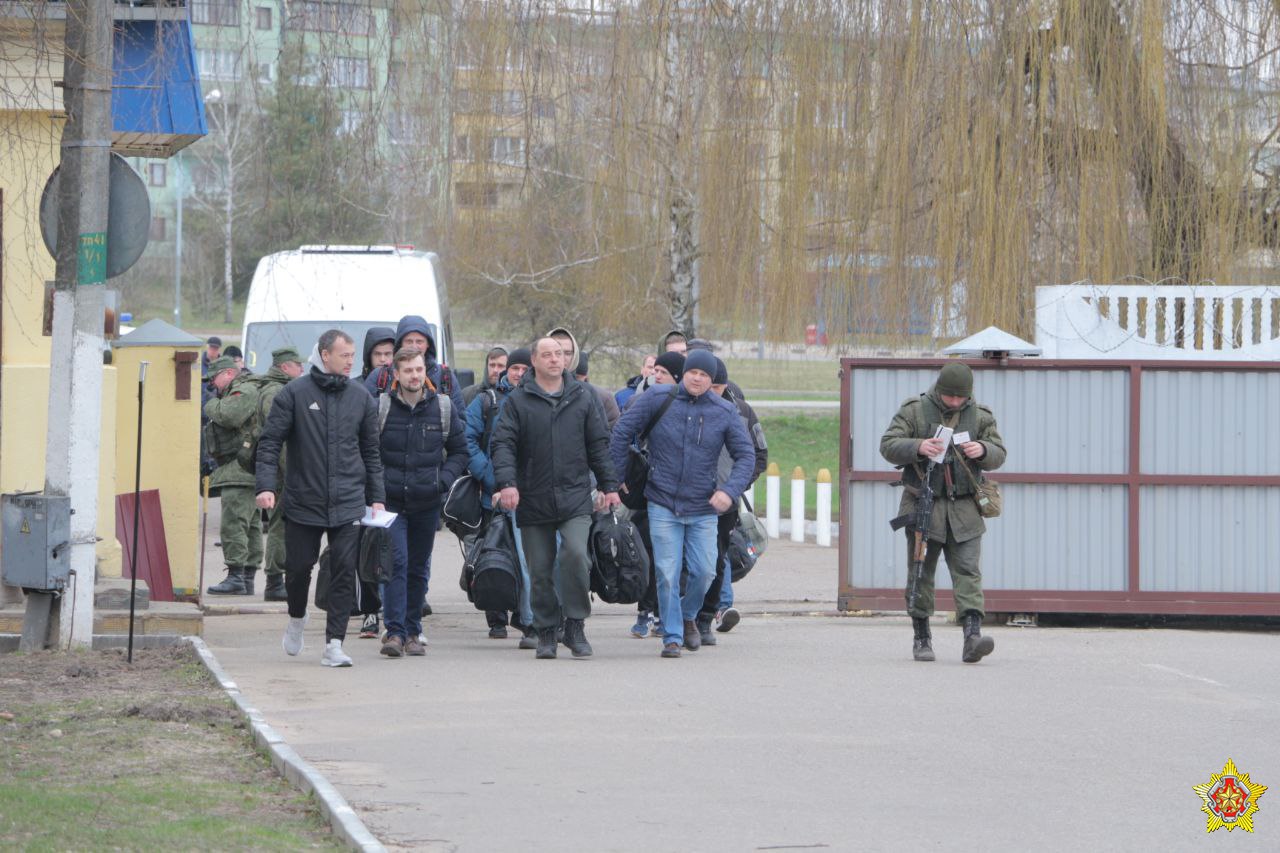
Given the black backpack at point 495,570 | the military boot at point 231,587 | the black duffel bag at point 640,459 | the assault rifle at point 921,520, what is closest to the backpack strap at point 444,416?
the black backpack at point 495,570

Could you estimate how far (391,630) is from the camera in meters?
11.2

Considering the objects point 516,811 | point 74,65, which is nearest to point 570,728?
point 516,811

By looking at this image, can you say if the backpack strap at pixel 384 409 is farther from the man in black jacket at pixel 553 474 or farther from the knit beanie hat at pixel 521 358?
the knit beanie hat at pixel 521 358

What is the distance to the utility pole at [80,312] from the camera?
33.7 feet

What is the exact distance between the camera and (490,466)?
38.5 feet

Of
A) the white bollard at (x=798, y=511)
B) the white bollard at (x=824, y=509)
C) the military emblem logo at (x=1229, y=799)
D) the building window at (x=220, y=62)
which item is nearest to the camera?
the military emblem logo at (x=1229, y=799)

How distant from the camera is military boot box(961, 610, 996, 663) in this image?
11.1 metres

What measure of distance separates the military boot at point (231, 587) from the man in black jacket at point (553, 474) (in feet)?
15.3

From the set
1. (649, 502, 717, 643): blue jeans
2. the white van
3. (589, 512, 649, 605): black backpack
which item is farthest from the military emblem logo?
the white van

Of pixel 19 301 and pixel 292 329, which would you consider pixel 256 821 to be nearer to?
pixel 19 301

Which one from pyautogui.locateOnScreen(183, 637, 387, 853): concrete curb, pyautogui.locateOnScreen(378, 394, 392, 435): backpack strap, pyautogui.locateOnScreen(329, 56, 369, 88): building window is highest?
pyautogui.locateOnScreen(329, 56, 369, 88): building window

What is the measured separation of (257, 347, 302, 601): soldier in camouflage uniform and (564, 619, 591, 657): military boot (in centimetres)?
351

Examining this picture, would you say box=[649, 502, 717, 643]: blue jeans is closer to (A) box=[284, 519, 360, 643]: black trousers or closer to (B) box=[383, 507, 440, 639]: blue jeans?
(B) box=[383, 507, 440, 639]: blue jeans

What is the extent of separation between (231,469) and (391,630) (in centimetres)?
449
